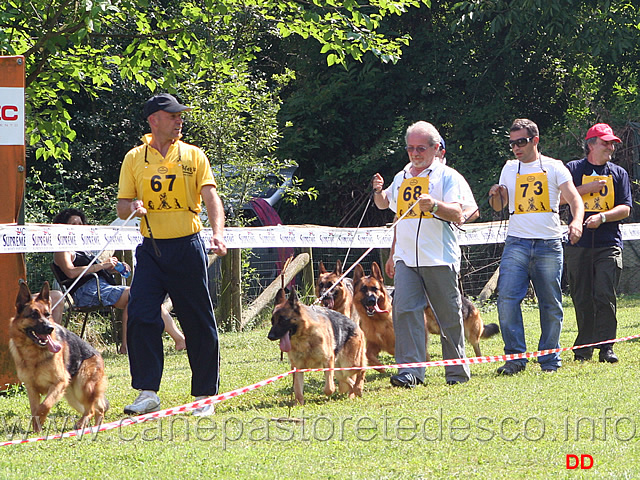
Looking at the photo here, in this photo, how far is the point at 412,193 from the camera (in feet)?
22.8

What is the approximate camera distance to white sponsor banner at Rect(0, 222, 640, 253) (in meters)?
7.54

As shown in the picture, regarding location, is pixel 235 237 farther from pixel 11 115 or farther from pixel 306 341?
pixel 306 341

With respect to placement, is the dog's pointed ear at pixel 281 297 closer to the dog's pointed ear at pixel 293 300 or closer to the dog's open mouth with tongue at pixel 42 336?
the dog's pointed ear at pixel 293 300

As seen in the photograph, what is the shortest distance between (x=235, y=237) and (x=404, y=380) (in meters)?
3.92

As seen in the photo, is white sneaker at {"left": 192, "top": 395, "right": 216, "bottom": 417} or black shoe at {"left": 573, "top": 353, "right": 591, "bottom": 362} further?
black shoe at {"left": 573, "top": 353, "right": 591, "bottom": 362}

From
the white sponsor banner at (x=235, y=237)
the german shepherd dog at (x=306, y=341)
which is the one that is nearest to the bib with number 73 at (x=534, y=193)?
the german shepherd dog at (x=306, y=341)

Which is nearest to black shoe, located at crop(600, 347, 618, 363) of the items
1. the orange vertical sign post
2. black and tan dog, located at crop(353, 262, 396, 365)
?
black and tan dog, located at crop(353, 262, 396, 365)

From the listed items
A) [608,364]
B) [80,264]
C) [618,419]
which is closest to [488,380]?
[608,364]

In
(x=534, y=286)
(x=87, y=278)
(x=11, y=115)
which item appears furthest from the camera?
(x=87, y=278)

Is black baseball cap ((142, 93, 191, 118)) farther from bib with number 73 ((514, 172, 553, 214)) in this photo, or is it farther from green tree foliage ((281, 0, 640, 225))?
green tree foliage ((281, 0, 640, 225))

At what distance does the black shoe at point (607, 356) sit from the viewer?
7.96 m

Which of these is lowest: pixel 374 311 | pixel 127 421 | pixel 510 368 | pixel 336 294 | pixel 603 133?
pixel 127 421

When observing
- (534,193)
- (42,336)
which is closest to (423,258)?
(534,193)

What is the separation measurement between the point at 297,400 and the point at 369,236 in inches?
215
